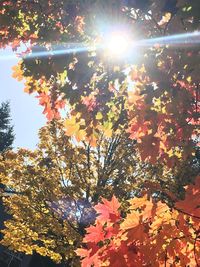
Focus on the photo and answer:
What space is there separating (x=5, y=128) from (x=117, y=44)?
46884mm

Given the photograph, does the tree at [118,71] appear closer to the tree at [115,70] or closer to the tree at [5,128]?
the tree at [115,70]

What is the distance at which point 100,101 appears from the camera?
455cm

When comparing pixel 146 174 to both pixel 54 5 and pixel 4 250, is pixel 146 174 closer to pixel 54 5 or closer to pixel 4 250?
pixel 54 5

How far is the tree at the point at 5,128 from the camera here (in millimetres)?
46719

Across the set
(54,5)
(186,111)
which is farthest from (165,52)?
(54,5)

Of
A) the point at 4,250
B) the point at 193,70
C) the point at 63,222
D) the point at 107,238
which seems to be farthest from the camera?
the point at 4,250

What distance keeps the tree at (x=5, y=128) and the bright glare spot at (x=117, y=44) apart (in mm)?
43790

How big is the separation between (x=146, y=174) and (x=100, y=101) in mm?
7895

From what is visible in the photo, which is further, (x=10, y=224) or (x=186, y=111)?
(x=10, y=224)

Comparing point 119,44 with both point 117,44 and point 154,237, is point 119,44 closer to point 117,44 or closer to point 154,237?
point 117,44

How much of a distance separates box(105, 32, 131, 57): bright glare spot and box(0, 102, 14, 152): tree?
43790 millimetres

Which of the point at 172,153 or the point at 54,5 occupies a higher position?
the point at 54,5

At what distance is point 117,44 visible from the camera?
3.83 metres

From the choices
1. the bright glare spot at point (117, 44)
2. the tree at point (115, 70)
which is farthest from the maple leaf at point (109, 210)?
the bright glare spot at point (117, 44)
